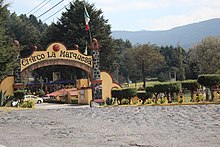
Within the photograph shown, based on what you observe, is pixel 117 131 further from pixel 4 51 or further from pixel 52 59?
pixel 52 59

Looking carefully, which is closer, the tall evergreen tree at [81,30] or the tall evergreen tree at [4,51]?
the tall evergreen tree at [4,51]

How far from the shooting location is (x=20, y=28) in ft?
291

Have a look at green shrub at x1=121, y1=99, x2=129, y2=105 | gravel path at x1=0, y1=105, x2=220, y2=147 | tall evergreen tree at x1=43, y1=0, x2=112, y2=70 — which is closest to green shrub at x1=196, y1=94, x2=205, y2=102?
green shrub at x1=121, y1=99, x2=129, y2=105

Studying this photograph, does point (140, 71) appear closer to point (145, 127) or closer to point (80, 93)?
point (80, 93)

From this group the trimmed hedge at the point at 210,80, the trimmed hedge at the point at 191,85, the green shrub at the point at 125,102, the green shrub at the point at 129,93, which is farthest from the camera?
the green shrub at the point at 129,93

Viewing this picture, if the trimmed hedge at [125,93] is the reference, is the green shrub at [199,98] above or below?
below

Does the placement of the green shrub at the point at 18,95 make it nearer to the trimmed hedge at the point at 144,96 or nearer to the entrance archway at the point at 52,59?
the entrance archway at the point at 52,59

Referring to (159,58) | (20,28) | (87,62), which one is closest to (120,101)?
(87,62)

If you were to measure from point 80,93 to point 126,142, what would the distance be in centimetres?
3003

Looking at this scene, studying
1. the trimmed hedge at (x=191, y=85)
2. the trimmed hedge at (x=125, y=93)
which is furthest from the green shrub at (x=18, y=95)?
the trimmed hedge at (x=191, y=85)

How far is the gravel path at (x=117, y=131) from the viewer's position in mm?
9219

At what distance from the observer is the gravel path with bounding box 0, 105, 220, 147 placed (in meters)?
9.22

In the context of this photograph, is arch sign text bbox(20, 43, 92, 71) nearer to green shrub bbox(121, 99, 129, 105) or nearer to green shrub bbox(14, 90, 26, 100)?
green shrub bbox(14, 90, 26, 100)

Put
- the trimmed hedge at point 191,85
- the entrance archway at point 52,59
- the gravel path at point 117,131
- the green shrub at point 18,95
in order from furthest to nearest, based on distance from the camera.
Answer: the entrance archway at point 52,59
the green shrub at point 18,95
the trimmed hedge at point 191,85
the gravel path at point 117,131
